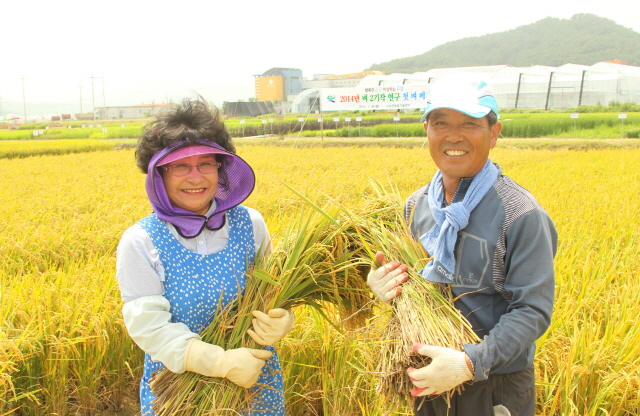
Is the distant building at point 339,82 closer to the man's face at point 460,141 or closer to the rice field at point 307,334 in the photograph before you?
the rice field at point 307,334

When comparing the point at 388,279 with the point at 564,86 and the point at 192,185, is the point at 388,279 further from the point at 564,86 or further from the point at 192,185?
the point at 564,86

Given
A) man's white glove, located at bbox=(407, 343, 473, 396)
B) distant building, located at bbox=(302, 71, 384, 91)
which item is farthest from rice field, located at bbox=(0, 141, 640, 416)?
distant building, located at bbox=(302, 71, 384, 91)

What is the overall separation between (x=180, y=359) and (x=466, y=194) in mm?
993

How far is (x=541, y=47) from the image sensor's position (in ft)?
486

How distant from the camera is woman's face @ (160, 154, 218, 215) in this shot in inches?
60.6

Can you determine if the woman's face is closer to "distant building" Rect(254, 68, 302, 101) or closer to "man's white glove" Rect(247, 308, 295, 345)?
"man's white glove" Rect(247, 308, 295, 345)

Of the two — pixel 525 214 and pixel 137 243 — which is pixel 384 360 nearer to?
pixel 525 214

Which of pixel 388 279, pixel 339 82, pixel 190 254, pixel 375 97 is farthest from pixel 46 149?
pixel 339 82

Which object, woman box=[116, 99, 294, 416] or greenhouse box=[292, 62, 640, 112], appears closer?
woman box=[116, 99, 294, 416]

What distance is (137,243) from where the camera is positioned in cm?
143

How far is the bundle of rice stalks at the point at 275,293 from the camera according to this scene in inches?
59.2

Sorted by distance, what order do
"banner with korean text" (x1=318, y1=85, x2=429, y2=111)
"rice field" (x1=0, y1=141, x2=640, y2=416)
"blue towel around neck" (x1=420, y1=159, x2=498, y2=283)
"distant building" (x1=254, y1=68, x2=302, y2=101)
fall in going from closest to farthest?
1. "blue towel around neck" (x1=420, y1=159, x2=498, y2=283)
2. "rice field" (x1=0, y1=141, x2=640, y2=416)
3. "banner with korean text" (x1=318, y1=85, x2=429, y2=111)
4. "distant building" (x1=254, y1=68, x2=302, y2=101)

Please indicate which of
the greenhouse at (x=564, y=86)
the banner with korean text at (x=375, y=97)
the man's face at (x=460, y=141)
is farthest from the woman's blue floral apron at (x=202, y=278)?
the greenhouse at (x=564, y=86)

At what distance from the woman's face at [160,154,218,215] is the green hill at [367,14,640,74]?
13900cm
